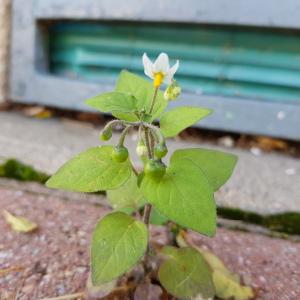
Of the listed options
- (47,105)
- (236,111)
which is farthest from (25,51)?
(236,111)

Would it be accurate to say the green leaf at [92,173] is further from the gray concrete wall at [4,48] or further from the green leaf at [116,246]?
the gray concrete wall at [4,48]

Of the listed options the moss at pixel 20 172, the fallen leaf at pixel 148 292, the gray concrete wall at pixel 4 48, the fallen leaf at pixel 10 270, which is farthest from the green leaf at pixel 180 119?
the gray concrete wall at pixel 4 48

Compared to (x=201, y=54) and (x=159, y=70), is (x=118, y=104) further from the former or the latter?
(x=201, y=54)

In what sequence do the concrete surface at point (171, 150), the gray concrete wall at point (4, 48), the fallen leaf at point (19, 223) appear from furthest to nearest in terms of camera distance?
the gray concrete wall at point (4, 48) < the concrete surface at point (171, 150) < the fallen leaf at point (19, 223)

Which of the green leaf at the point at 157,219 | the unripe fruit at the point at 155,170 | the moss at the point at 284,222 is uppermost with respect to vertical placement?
the unripe fruit at the point at 155,170

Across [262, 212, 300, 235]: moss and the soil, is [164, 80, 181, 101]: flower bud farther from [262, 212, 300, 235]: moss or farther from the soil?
[262, 212, 300, 235]: moss

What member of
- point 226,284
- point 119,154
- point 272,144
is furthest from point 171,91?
point 272,144
